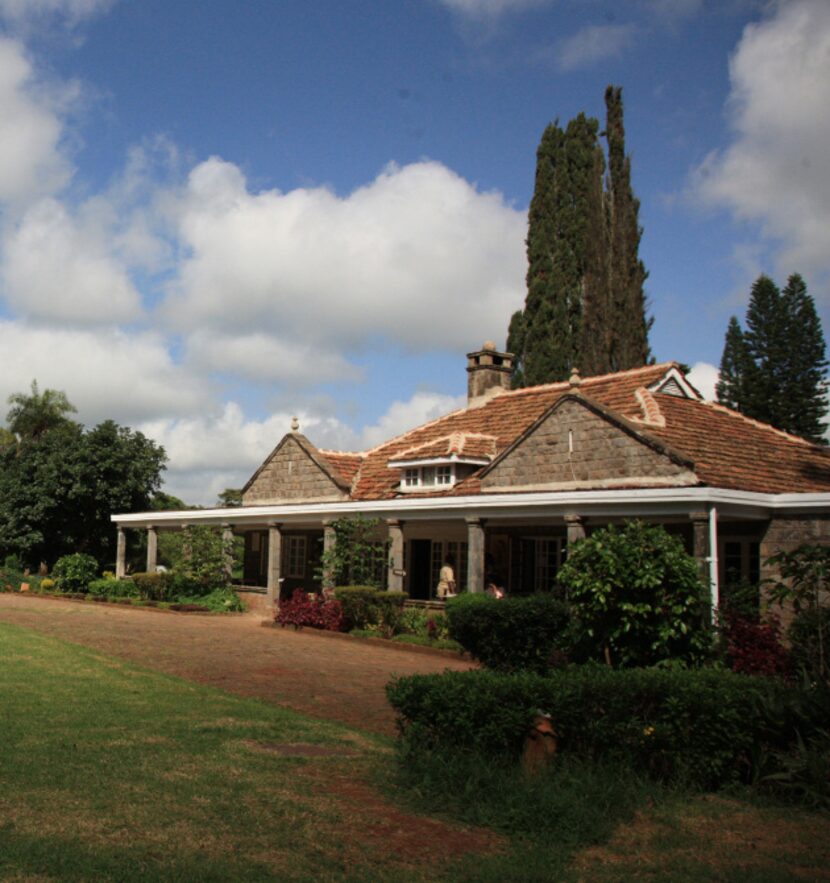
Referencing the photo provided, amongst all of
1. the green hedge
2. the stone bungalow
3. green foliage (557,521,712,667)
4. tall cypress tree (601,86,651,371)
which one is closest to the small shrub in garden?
green foliage (557,521,712,667)

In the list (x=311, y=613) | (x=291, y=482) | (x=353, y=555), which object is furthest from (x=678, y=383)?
(x=291, y=482)

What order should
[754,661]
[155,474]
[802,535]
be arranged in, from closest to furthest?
1. [754,661]
2. [802,535]
3. [155,474]

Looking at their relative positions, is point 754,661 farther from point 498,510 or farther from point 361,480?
point 361,480

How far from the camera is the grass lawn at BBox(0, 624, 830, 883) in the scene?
5.50 metres

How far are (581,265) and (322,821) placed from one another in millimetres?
31843

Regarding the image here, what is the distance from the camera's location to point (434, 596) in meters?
25.0

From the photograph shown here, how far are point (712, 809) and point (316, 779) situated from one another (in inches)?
116

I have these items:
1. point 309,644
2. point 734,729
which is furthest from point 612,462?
point 734,729

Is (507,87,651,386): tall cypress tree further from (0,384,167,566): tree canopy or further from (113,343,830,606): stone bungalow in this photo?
(0,384,167,566): tree canopy

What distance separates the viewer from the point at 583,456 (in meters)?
18.9

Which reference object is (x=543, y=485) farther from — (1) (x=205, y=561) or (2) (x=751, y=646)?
(1) (x=205, y=561)

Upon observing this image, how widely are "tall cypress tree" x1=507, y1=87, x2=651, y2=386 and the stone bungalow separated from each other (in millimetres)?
6577

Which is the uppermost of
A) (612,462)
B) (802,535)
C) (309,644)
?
(612,462)

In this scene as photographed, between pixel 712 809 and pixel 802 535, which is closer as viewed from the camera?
pixel 712 809
